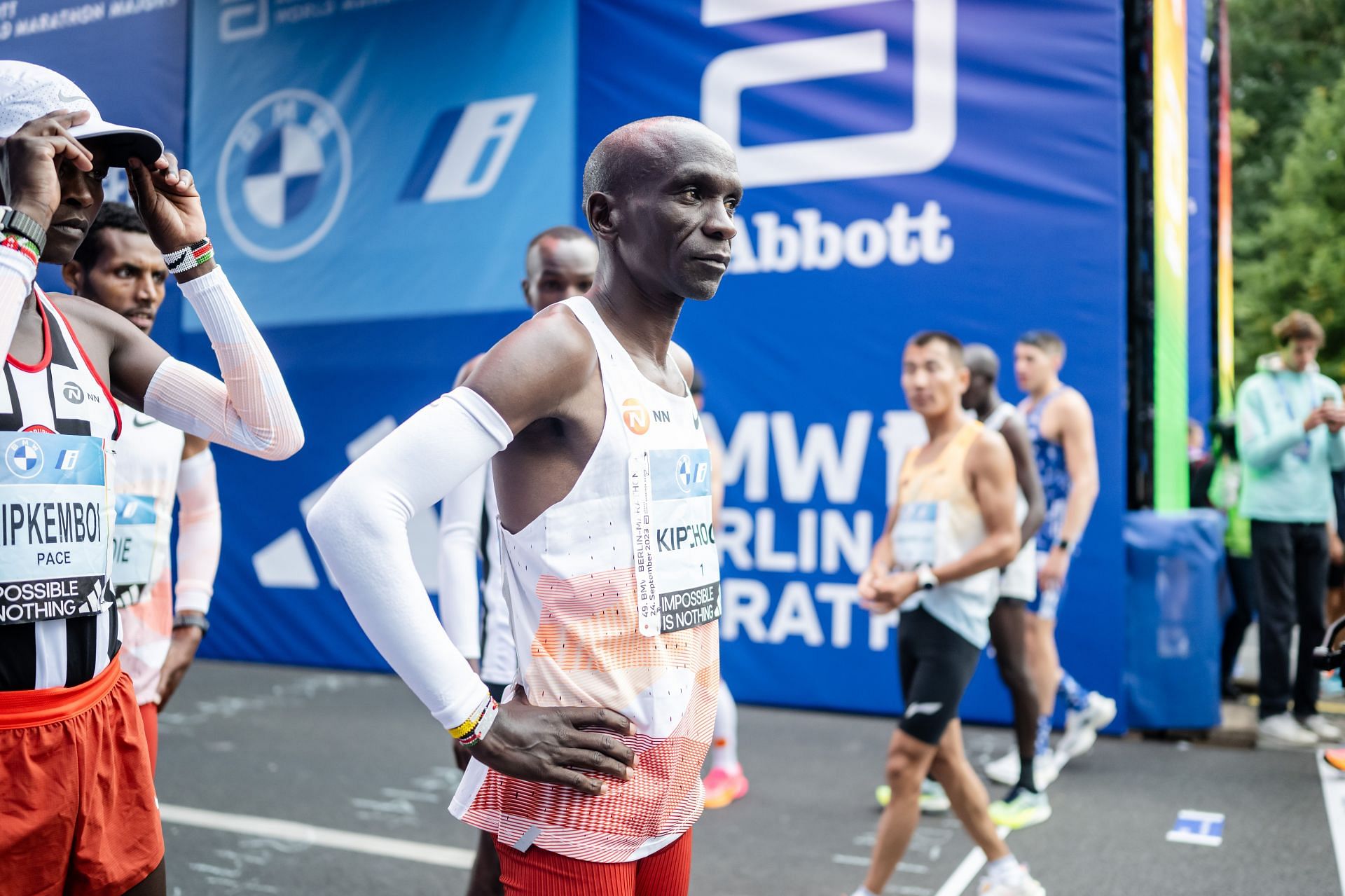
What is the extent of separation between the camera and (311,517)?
1383 millimetres

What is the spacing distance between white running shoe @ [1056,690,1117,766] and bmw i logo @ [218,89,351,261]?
5943 millimetres

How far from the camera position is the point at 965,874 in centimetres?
402

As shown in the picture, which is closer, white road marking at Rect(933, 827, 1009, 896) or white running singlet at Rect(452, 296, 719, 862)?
white running singlet at Rect(452, 296, 719, 862)

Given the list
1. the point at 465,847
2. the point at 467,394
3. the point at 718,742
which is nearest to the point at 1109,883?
the point at 718,742

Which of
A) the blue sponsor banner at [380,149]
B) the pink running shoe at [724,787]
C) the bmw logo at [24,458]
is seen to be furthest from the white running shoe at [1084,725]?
the bmw logo at [24,458]

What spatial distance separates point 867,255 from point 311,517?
5.80 meters

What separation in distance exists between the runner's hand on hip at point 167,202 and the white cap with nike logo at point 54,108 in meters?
0.04

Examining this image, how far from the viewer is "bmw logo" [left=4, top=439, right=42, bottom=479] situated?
1615 millimetres

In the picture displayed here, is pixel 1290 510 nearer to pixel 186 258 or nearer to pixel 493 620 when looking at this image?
pixel 493 620

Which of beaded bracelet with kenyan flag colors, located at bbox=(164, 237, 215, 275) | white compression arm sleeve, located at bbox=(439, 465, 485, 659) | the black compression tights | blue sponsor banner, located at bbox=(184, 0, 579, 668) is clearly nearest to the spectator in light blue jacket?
the black compression tights

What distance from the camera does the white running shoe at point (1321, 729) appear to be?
602 centimetres

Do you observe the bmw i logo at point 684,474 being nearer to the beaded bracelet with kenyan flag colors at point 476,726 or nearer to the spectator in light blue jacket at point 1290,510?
the beaded bracelet with kenyan flag colors at point 476,726

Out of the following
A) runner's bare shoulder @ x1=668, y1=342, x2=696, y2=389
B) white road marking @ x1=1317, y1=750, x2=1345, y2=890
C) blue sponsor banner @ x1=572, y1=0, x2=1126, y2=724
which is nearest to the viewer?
runner's bare shoulder @ x1=668, y1=342, x2=696, y2=389

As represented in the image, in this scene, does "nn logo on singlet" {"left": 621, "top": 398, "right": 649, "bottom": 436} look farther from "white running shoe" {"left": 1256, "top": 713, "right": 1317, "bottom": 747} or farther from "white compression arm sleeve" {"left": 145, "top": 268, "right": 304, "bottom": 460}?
"white running shoe" {"left": 1256, "top": 713, "right": 1317, "bottom": 747}
